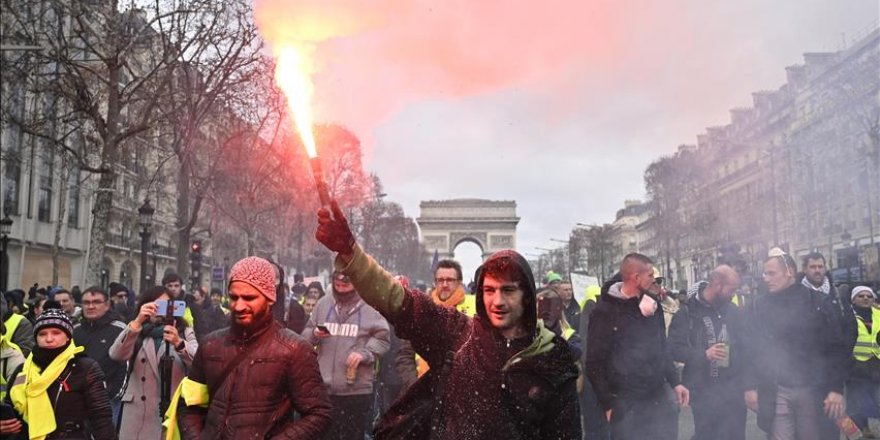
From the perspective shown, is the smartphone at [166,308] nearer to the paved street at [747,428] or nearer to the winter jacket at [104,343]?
the winter jacket at [104,343]

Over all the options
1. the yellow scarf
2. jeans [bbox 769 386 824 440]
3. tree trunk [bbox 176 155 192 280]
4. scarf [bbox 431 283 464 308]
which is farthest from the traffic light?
jeans [bbox 769 386 824 440]

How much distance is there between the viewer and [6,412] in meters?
3.98

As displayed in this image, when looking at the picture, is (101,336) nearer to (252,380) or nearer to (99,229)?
(252,380)

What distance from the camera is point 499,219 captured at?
7388 centimetres

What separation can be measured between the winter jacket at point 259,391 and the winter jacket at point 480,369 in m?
1.00

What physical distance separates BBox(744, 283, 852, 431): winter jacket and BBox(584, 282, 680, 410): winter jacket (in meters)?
0.88

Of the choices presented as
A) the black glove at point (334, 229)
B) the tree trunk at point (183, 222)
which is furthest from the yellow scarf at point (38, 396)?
the tree trunk at point (183, 222)

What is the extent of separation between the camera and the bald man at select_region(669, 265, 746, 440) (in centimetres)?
600

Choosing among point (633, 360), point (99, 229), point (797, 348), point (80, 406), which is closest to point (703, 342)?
point (797, 348)

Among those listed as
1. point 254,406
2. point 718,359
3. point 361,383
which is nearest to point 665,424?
point 718,359

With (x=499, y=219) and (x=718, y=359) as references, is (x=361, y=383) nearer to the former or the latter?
(x=718, y=359)

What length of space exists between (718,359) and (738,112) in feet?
78.9

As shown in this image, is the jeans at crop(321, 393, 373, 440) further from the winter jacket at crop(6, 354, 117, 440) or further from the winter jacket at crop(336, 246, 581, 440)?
the winter jacket at crop(336, 246, 581, 440)

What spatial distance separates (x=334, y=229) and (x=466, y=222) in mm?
71782
